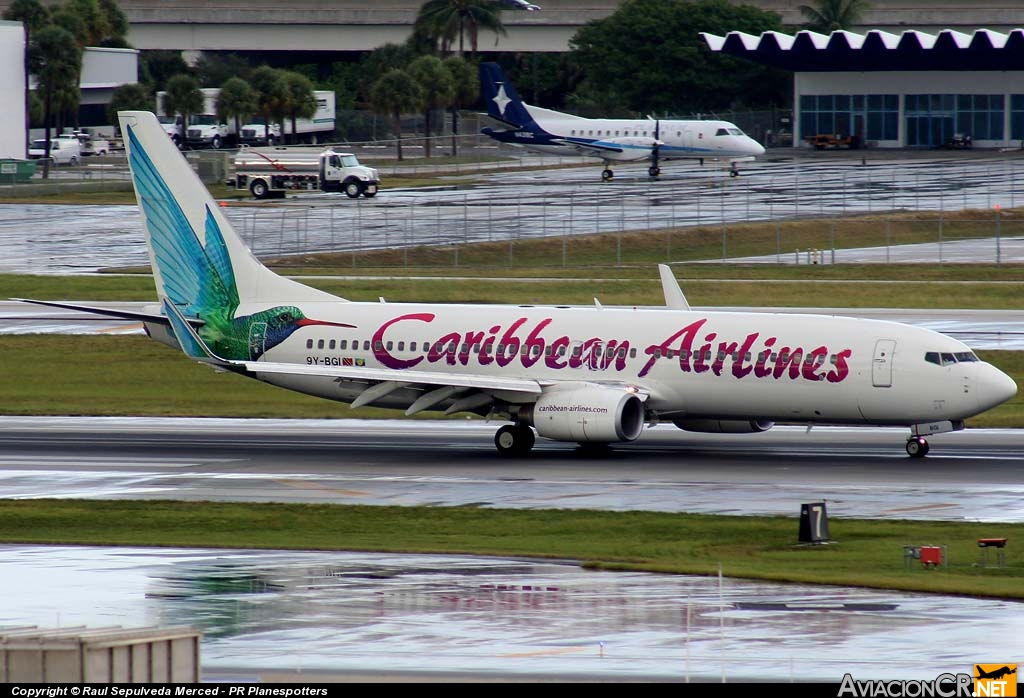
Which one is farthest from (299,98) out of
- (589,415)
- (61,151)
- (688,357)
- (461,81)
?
(589,415)

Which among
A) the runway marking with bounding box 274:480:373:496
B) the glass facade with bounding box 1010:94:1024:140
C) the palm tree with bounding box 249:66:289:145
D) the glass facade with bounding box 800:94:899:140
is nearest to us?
the runway marking with bounding box 274:480:373:496

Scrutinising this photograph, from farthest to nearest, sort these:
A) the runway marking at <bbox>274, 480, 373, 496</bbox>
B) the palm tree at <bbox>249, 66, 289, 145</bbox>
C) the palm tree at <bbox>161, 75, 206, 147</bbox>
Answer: the palm tree at <bbox>161, 75, 206, 147</bbox> → the palm tree at <bbox>249, 66, 289, 145</bbox> → the runway marking at <bbox>274, 480, 373, 496</bbox>

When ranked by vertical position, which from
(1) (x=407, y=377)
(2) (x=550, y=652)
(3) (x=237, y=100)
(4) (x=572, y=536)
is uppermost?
(3) (x=237, y=100)

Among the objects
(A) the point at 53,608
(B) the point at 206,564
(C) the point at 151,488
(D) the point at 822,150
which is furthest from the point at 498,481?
(D) the point at 822,150

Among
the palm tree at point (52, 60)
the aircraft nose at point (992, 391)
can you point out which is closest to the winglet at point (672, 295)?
the aircraft nose at point (992, 391)

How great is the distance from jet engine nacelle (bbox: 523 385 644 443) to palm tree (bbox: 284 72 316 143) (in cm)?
11955

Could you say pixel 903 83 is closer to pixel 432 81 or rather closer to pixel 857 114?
pixel 857 114

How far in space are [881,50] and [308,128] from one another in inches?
2569

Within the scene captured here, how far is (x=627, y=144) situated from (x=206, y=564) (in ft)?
357

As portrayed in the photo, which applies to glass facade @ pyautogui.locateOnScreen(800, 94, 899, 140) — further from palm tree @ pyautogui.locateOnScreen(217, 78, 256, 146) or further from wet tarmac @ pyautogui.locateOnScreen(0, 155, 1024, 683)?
wet tarmac @ pyautogui.locateOnScreen(0, 155, 1024, 683)

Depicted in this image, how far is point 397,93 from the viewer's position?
546 ft

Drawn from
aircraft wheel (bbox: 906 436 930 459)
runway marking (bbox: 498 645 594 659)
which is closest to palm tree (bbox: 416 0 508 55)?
aircraft wheel (bbox: 906 436 930 459)

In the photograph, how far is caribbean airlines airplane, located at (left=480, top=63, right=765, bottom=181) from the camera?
5394 inches

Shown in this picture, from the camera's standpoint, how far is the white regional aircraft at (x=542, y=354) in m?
44.6
